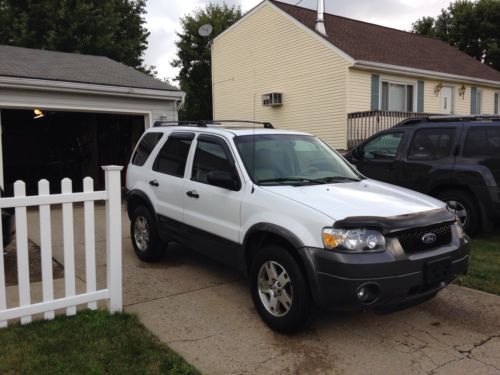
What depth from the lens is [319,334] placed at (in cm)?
394

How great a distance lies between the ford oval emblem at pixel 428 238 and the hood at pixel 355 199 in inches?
8.5

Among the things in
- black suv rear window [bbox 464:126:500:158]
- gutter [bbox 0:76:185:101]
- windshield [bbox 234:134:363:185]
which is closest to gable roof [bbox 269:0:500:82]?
gutter [bbox 0:76:185:101]

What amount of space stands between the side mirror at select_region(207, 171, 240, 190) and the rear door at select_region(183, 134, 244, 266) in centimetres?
1

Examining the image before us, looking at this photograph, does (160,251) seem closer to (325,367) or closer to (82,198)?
(82,198)

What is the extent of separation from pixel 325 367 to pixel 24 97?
356 inches

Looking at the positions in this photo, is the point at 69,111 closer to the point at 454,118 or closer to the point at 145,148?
the point at 145,148

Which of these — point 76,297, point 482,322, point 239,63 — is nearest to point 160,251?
point 76,297

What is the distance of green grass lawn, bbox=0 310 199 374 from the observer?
3.27m

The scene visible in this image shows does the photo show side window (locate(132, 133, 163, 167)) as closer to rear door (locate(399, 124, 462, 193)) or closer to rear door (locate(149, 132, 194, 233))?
rear door (locate(149, 132, 194, 233))

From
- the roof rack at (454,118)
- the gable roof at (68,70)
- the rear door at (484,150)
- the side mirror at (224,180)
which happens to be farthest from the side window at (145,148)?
the gable roof at (68,70)

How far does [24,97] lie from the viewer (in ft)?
32.4

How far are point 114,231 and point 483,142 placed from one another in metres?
5.49

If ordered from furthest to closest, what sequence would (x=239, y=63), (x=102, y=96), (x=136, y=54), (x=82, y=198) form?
(x=136, y=54)
(x=239, y=63)
(x=102, y=96)
(x=82, y=198)

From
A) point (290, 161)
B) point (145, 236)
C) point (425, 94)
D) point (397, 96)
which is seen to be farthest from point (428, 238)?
point (425, 94)
